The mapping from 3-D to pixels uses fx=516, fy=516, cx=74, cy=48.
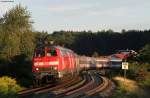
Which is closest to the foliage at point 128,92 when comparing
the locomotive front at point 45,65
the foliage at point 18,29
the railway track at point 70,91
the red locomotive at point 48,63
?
the railway track at point 70,91

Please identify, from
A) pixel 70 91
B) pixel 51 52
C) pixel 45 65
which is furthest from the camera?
pixel 51 52

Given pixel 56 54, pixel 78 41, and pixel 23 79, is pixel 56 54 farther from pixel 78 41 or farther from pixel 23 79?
pixel 78 41

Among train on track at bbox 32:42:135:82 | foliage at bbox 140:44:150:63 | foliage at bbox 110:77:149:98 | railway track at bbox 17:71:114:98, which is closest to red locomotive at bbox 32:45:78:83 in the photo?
train on track at bbox 32:42:135:82

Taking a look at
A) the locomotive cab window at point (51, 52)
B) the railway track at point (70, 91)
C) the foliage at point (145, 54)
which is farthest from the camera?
the foliage at point (145, 54)

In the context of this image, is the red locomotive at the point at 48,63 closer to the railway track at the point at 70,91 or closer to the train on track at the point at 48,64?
the train on track at the point at 48,64

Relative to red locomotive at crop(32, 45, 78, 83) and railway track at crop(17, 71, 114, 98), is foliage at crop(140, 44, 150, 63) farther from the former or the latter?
red locomotive at crop(32, 45, 78, 83)

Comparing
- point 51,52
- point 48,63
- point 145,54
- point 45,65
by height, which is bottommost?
point 45,65

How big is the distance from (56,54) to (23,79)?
5.12 metres

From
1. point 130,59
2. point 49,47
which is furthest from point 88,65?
point 49,47

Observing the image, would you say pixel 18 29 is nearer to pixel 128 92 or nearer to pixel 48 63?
pixel 48 63

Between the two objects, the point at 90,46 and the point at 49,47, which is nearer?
the point at 49,47

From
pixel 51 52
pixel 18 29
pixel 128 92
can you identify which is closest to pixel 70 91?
pixel 128 92

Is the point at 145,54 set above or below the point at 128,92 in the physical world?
above

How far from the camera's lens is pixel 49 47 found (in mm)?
39406
